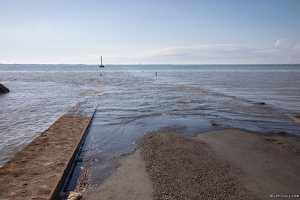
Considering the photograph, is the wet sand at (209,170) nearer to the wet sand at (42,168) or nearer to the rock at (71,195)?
the rock at (71,195)

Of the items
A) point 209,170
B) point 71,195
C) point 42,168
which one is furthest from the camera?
point 209,170

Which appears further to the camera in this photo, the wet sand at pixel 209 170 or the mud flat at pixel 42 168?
the wet sand at pixel 209 170

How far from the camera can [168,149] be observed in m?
6.52

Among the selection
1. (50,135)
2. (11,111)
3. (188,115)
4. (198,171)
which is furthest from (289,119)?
(11,111)

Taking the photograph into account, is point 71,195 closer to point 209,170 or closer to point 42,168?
point 42,168

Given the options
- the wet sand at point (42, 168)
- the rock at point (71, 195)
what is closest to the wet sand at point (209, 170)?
the rock at point (71, 195)

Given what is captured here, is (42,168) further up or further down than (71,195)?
further up

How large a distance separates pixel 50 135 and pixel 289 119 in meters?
11.3

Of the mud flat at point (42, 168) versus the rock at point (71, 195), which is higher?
the mud flat at point (42, 168)

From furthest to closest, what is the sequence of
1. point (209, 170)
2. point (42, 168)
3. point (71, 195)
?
point (209, 170) < point (42, 168) < point (71, 195)

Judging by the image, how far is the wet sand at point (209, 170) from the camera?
431 centimetres

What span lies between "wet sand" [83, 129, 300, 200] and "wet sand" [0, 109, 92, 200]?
2.67ft

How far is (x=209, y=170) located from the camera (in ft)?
17.0

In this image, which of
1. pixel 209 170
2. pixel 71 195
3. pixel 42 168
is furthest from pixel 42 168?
pixel 209 170
